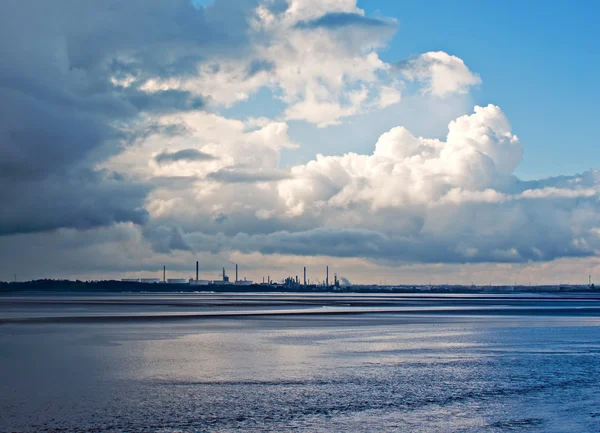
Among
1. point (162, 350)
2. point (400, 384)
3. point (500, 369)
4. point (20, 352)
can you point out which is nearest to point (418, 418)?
point (400, 384)

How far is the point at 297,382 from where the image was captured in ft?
106

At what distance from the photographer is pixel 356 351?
148 feet

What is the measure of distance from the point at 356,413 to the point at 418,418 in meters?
2.28

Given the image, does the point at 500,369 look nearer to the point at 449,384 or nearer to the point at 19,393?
the point at 449,384

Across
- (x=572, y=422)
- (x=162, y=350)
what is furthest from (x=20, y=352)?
(x=572, y=422)

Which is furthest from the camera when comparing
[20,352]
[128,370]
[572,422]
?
[20,352]

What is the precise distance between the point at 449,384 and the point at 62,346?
27.4m

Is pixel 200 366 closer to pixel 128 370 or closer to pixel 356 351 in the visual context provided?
pixel 128 370

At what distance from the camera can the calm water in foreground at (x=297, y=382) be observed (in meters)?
24.5

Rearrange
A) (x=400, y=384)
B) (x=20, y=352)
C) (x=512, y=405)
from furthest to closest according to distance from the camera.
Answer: (x=20, y=352) < (x=400, y=384) < (x=512, y=405)

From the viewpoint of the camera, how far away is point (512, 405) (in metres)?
27.6

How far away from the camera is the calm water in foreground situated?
80.4 feet

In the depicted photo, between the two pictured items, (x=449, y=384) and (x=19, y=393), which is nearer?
(x=19, y=393)

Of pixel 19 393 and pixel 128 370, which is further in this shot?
pixel 128 370
